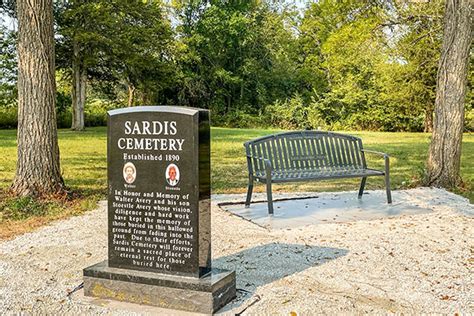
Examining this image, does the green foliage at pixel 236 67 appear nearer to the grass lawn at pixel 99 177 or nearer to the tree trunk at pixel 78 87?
the tree trunk at pixel 78 87

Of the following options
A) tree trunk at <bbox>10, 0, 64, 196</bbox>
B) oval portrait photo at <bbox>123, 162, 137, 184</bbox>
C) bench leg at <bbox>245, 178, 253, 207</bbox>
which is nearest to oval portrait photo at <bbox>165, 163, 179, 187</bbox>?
oval portrait photo at <bbox>123, 162, 137, 184</bbox>

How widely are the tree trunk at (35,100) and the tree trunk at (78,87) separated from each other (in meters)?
21.0

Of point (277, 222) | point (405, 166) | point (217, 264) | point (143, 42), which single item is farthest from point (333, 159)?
point (143, 42)

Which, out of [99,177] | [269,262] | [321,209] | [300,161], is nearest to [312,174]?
[300,161]

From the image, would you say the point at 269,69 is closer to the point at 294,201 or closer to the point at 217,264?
the point at 294,201

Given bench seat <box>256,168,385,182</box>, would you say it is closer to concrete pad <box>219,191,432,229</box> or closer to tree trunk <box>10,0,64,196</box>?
concrete pad <box>219,191,432,229</box>

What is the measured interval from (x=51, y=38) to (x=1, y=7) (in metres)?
23.1

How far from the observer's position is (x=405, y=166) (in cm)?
1409

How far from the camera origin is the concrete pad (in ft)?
22.3

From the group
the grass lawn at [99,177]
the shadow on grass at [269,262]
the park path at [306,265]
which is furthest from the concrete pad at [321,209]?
the grass lawn at [99,177]

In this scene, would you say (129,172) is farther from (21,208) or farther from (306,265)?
(21,208)

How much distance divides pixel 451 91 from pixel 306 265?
18.6 feet

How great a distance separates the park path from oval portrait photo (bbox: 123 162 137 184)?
94 centimetres

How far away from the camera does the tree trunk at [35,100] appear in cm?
754
